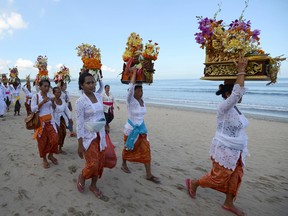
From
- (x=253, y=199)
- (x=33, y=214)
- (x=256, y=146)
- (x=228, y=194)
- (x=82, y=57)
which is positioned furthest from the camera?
(x=256, y=146)

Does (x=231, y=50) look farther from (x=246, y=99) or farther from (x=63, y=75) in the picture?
(x=246, y=99)

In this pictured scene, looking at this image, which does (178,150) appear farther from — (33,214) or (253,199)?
(33,214)

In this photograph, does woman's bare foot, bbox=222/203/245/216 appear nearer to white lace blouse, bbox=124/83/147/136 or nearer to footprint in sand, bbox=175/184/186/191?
footprint in sand, bbox=175/184/186/191

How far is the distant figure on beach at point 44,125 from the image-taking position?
15.1ft

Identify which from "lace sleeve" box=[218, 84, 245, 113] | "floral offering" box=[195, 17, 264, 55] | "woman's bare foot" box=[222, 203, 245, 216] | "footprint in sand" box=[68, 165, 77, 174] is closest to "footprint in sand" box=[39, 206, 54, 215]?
"footprint in sand" box=[68, 165, 77, 174]

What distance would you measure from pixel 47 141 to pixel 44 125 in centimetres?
34

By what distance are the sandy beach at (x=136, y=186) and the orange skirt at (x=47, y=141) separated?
360 mm

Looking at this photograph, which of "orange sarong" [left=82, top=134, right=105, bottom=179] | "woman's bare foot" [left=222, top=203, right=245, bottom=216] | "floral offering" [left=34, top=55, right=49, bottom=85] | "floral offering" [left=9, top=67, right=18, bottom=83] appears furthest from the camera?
"floral offering" [left=9, top=67, right=18, bottom=83]

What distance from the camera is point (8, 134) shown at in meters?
7.42

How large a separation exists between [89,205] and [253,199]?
2.72m

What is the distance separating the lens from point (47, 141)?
4660 mm

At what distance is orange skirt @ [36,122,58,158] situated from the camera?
460cm

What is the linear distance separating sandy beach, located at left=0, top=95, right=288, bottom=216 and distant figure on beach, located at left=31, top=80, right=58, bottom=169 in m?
0.38

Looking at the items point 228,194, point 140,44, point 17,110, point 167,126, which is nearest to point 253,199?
point 228,194
